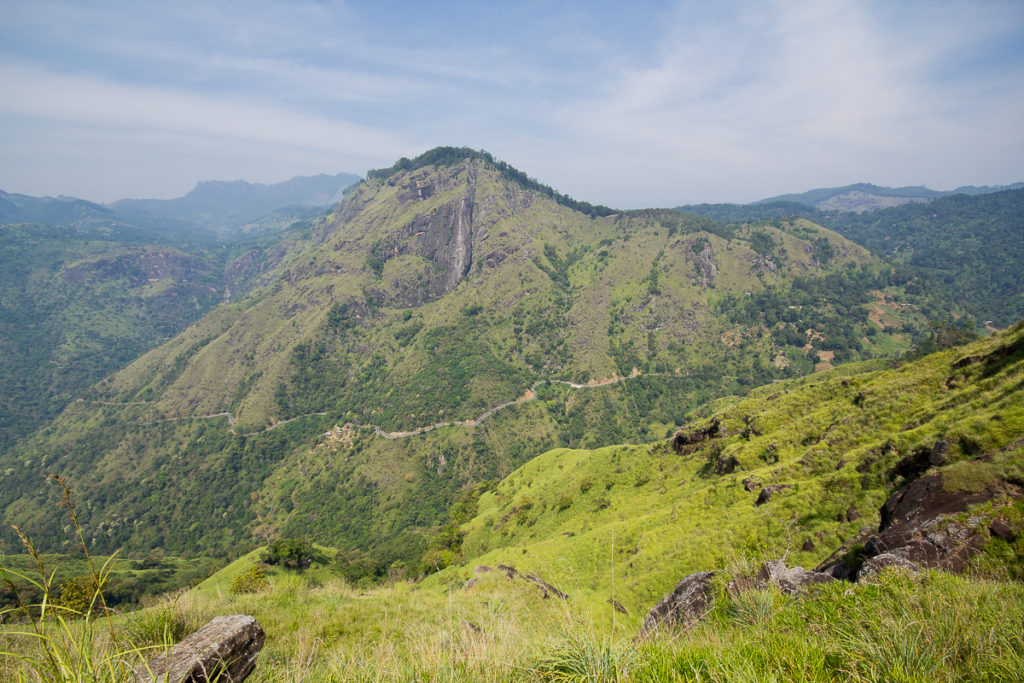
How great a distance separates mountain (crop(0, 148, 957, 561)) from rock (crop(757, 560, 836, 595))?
5863 cm

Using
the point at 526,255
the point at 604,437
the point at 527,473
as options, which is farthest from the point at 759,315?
the point at 527,473

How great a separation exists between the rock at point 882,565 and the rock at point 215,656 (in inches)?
386

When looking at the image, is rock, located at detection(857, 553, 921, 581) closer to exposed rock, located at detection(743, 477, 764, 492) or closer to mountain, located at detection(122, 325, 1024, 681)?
mountain, located at detection(122, 325, 1024, 681)

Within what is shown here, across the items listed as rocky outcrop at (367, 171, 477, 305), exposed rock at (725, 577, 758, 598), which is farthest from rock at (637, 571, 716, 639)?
rocky outcrop at (367, 171, 477, 305)

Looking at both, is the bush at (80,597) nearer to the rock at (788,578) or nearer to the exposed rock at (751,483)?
the rock at (788,578)

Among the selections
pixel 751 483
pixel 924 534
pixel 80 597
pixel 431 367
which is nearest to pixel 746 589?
pixel 924 534

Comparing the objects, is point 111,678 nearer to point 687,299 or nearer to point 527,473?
point 527,473

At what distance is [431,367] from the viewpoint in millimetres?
142500

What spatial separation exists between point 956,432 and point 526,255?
557 ft

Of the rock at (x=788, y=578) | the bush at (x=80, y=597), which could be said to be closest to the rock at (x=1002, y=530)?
the rock at (x=788, y=578)

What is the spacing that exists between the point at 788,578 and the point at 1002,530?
11.6ft

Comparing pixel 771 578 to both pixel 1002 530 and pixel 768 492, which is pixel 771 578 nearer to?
pixel 1002 530

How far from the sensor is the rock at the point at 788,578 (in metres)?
7.52

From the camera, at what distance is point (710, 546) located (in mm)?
16297
